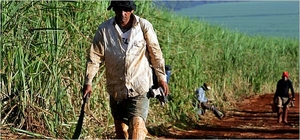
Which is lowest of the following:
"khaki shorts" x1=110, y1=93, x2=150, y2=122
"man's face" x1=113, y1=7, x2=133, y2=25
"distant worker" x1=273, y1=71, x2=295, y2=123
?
"distant worker" x1=273, y1=71, x2=295, y2=123

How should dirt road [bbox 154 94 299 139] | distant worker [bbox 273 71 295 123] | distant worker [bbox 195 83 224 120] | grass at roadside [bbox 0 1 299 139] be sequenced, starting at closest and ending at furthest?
grass at roadside [bbox 0 1 299 139]
dirt road [bbox 154 94 299 139]
distant worker [bbox 195 83 224 120]
distant worker [bbox 273 71 295 123]

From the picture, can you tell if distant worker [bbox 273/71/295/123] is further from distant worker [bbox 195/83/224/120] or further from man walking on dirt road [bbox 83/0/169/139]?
man walking on dirt road [bbox 83/0/169/139]

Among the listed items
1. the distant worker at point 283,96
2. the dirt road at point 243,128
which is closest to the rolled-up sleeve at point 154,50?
the dirt road at point 243,128

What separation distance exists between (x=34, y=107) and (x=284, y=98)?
8.58 metres

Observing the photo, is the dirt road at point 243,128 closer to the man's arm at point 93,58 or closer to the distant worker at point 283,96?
the distant worker at point 283,96

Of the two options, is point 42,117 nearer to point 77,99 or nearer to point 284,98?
point 77,99

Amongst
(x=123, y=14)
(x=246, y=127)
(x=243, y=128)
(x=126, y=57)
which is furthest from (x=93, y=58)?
(x=246, y=127)

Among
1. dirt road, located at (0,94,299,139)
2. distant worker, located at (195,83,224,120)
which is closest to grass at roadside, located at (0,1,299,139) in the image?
dirt road, located at (0,94,299,139)

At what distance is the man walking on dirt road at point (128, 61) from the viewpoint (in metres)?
5.95

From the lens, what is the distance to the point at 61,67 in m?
8.17

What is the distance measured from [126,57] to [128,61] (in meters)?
0.04

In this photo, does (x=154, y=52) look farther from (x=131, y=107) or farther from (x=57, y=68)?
(x=57, y=68)

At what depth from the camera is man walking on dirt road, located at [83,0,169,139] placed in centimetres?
595

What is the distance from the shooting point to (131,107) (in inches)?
240
